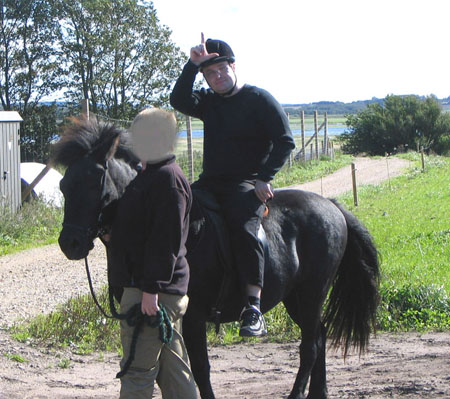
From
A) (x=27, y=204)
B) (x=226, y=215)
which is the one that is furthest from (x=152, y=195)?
(x=27, y=204)

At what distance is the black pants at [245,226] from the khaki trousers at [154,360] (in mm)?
886

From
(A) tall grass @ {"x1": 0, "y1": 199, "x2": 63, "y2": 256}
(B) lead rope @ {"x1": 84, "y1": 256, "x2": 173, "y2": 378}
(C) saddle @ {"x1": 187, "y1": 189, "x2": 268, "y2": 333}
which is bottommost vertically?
(A) tall grass @ {"x1": 0, "y1": 199, "x2": 63, "y2": 256}

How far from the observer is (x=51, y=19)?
2927 cm

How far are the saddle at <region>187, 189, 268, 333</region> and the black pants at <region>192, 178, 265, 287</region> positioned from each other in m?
0.05

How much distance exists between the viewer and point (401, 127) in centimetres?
4006

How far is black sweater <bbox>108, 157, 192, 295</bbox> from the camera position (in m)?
3.37

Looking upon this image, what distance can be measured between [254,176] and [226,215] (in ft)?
1.23

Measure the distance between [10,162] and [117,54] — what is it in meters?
17.0

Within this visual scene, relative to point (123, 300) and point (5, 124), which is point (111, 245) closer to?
point (123, 300)

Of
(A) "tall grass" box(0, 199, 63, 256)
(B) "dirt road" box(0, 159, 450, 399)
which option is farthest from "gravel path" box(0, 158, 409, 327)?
(A) "tall grass" box(0, 199, 63, 256)

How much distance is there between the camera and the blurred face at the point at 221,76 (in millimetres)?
4531

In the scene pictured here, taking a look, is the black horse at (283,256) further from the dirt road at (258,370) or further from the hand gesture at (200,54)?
the hand gesture at (200,54)

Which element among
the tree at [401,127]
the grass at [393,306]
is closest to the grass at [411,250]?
the grass at [393,306]

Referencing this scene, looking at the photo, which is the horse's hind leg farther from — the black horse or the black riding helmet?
the black riding helmet
